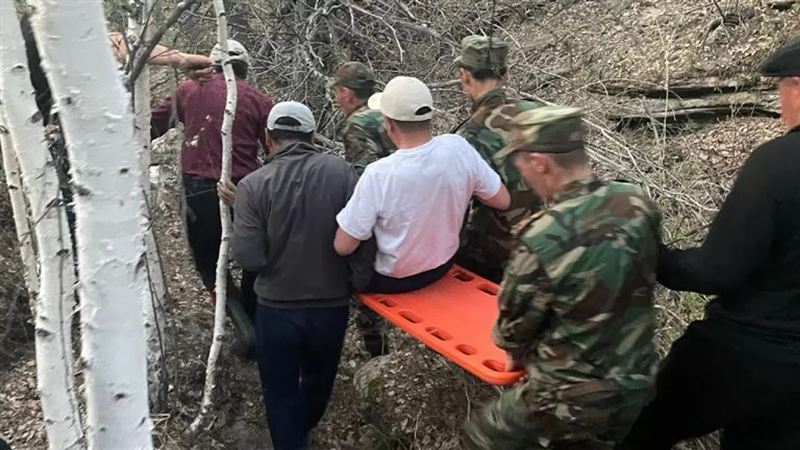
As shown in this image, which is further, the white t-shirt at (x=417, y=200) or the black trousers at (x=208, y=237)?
the black trousers at (x=208, y=237)

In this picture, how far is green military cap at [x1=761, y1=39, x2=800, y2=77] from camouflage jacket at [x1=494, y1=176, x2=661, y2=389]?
626 millimetres

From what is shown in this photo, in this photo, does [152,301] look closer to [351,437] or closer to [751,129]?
[351,437]

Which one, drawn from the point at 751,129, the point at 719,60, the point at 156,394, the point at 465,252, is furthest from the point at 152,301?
the point at 719,60

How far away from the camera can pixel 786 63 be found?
2.61 metres

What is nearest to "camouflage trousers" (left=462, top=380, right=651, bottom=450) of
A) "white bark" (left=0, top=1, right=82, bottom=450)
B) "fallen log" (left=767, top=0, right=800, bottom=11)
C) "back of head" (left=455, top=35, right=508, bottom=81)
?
"white bark" (left=0, top=1, right=82, bottom=450)

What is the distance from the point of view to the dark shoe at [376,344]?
16.8 ft

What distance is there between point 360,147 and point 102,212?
2.44 metres

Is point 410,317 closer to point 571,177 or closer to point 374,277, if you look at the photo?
point 374,277

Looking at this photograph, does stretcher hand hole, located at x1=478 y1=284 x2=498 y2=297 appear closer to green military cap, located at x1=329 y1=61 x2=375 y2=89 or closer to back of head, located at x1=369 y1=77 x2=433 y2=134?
back of head, located at x1=369 y1=77 x2=433 y2=134

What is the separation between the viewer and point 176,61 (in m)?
4.33

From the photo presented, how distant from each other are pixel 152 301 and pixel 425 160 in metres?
1.76

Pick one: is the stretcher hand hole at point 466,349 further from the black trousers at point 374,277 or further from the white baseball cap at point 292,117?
the white baseball cap at point 292,117

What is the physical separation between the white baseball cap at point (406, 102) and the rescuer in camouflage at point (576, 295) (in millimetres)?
801

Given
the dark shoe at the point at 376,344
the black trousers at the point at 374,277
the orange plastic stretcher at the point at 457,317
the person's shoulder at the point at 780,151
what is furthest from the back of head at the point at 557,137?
the dark shoe at the point at 376,344
